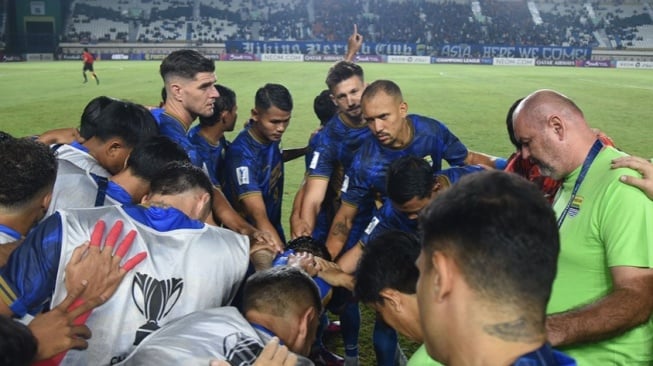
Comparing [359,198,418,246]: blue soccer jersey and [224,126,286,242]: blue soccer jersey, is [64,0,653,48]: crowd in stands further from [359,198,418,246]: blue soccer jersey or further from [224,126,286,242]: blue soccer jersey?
[359,198,418,246]: blue soccer jersey

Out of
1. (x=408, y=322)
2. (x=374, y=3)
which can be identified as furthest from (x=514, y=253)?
(x=374, y=3)

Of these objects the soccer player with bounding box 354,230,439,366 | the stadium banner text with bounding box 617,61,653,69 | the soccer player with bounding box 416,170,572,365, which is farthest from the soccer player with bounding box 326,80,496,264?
the stadium banner text with bounding box 617,61,653,69

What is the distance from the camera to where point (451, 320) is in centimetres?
146

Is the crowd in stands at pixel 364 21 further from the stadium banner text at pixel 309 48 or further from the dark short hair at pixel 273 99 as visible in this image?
the dark short hair at pixel 273 99

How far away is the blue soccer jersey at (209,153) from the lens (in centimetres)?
491

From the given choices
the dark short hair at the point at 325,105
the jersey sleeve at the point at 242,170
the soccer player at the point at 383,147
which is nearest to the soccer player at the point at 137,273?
the soccer player at the point at 383,147

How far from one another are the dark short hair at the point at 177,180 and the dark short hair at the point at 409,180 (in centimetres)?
125

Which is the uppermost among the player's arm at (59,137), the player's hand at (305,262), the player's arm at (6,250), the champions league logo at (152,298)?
the player's arm at (6,250)

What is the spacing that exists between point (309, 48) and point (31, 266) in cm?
4632

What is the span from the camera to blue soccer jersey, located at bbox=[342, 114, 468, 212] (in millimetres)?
4355

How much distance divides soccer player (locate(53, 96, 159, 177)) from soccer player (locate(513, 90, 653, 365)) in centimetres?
226

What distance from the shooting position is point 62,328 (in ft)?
6.92

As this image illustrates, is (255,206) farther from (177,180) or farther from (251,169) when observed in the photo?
(177,180)

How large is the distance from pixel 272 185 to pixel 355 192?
3.39ft
